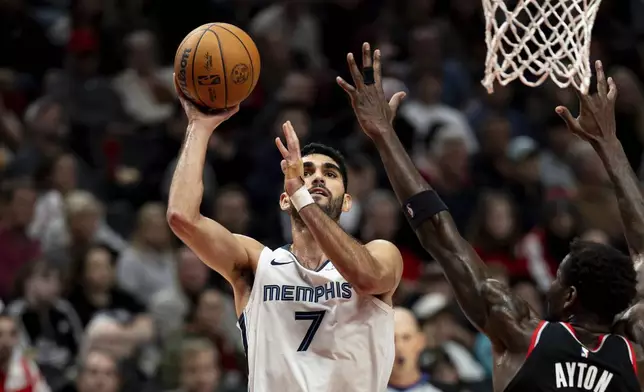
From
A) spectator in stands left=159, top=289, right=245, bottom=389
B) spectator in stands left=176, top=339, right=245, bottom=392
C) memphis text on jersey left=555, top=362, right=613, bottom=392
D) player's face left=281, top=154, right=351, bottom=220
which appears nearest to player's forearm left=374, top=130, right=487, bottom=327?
memphis text on jersey left=555, top=362, right=613, bottom=392

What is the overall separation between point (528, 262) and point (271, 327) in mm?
5615

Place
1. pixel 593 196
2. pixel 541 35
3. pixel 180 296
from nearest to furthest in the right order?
pixel 541 35 < pixel 180 296 < pixel 593 196

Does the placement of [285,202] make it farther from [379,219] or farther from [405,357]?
[379,219]

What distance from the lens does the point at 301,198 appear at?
4.84 metres

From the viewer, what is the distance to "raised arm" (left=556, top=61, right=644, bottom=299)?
5.24 metres

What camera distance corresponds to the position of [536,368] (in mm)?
4383

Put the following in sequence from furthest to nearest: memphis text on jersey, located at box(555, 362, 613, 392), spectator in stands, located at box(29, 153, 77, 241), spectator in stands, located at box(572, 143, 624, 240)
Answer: spectator in stands, located at box(572, 143, 624, 240), spectator in stands, located at box(29, 153, 77, 241), memphis text on jersey, located at box(555, 362, 613, 392)

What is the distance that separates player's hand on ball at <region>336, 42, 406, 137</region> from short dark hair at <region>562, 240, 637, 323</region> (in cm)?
95

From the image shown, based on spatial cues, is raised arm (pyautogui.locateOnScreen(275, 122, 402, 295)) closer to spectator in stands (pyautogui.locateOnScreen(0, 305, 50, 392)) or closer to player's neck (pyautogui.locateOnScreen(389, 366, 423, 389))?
player's neck (pyautogui.locateOnScreen(389, 366, 423, 389))

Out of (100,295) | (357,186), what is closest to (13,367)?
(100,295)

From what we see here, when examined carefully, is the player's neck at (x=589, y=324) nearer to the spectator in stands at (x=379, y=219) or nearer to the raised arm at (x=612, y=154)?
the raised arm at (x=612, y=154)

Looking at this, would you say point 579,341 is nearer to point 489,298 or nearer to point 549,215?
point 489,298

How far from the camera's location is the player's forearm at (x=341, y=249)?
4.81 meters

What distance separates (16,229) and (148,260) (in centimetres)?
111
